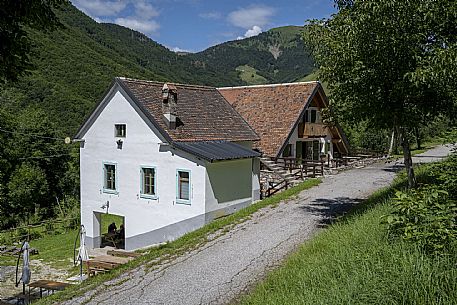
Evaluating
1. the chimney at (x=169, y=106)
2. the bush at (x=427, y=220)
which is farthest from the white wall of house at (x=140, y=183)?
the bush at (x=427, y=220)

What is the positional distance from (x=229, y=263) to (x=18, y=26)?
6.80 metres

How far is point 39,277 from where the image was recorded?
1830 centimetres

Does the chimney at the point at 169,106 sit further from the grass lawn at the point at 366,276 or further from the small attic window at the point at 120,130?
the grass lawn at the point at 366,276

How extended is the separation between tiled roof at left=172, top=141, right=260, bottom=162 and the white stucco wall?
0.51 meters

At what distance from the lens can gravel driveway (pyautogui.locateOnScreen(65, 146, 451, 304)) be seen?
8.56 m

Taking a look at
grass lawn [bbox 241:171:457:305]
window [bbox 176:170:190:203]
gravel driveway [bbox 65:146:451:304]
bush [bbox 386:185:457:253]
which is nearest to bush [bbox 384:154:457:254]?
bush [bbox 386:185:457:253]

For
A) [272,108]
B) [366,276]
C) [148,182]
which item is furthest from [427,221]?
[272,108]

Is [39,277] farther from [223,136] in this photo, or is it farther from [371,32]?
[371,32]

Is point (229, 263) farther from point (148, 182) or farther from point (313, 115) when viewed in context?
point (313, 115)

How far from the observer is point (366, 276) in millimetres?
5754

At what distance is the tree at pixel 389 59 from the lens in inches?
360

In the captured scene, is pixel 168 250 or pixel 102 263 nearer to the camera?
pixel 168 250

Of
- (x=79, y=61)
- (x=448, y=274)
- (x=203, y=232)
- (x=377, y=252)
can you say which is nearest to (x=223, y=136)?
(x=203, y=232)

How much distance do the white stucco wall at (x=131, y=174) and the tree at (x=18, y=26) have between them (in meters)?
11.8
